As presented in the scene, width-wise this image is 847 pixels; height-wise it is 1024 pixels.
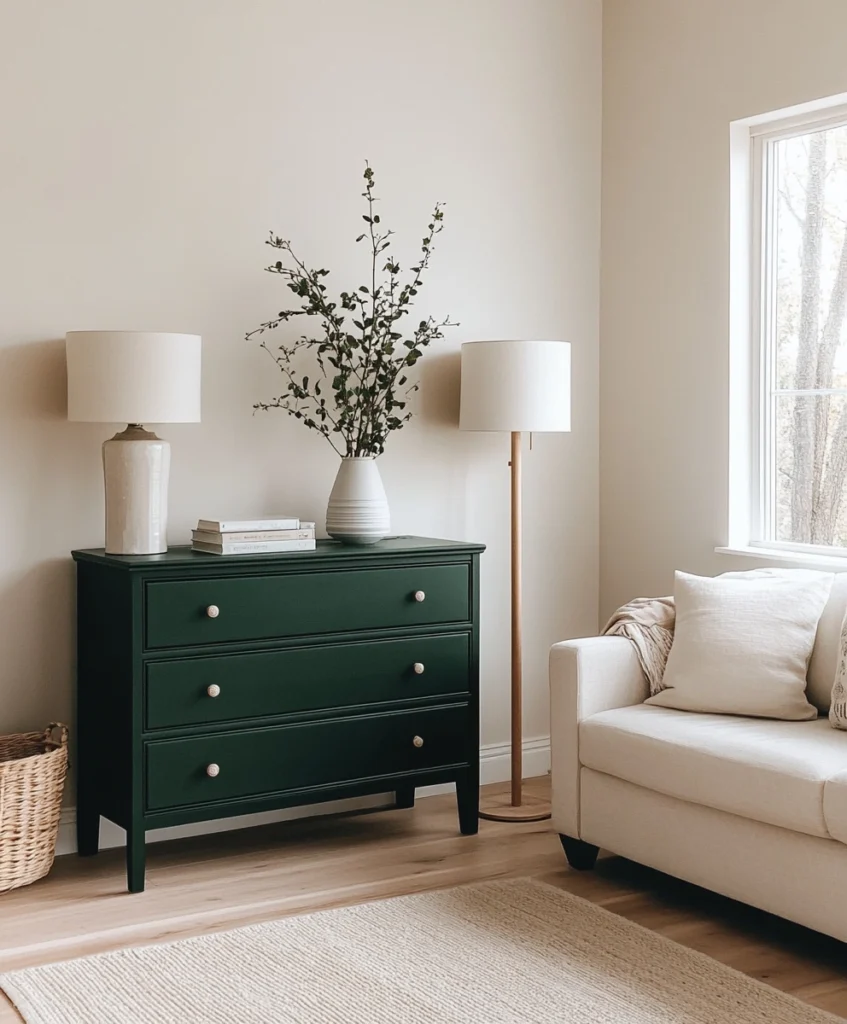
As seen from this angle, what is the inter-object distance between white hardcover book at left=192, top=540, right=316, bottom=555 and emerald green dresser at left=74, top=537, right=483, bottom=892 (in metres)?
0.05

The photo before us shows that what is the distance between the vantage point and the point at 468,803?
356 cm

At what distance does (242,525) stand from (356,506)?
0.40 meters

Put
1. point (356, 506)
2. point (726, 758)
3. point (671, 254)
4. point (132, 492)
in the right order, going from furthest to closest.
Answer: point (671, 254) → point (356, 506) → point (132, 492) → point (726, 758)

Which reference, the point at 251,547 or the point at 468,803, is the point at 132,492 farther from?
the point at 468,803

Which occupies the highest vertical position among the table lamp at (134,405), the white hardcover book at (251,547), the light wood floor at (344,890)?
the table lamp at (134,405)

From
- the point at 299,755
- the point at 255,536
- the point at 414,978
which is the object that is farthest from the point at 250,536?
the point at 414,978

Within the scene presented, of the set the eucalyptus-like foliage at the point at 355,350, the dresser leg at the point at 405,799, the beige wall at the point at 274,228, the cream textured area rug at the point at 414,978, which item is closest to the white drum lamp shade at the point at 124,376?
the beige wall at the point at 274,228

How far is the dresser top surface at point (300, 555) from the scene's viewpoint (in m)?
3.08

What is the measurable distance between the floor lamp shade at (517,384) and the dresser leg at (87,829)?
1.60 meters

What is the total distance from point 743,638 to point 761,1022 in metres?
1.07

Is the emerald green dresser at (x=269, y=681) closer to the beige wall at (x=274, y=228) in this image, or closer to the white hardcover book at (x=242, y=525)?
the white hardcover book at (x=242, y=525)

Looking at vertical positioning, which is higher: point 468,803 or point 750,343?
point 750,343

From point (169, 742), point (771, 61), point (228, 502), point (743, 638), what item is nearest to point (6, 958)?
point (169, 742)

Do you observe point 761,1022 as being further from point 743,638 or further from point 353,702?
point 353,702
